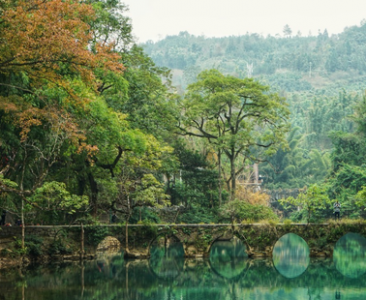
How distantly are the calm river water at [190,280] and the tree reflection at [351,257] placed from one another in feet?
0.22

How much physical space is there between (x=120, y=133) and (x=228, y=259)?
11149 mm

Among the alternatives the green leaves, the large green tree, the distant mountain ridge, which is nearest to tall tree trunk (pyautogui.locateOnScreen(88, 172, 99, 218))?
the green leaves

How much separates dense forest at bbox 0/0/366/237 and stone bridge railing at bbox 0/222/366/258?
0.91 metres

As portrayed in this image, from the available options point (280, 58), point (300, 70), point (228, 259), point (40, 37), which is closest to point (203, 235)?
point (228, 259)

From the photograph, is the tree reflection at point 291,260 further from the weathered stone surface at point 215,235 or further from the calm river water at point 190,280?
the weathered stone surface at point 215,235

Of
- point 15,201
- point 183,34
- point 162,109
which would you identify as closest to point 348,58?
point 183,34

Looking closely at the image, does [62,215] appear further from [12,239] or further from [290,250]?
[290,250]

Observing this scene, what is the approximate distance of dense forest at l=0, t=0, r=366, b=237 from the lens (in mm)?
16359

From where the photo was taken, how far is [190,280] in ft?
72.4

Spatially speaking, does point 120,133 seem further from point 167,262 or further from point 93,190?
point 167,262

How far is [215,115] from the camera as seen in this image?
33.0 m

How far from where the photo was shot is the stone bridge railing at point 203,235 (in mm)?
26250

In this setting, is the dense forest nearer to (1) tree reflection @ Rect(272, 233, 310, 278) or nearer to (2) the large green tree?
(2) the large green tree

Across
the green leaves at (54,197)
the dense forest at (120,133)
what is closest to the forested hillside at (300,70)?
the dense forest at (120,133)
